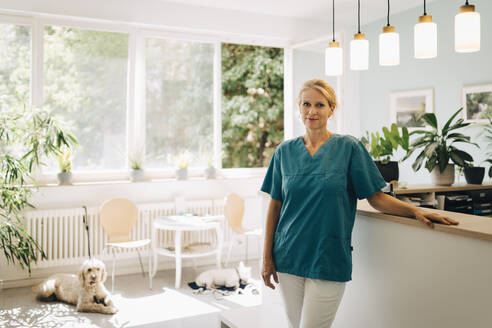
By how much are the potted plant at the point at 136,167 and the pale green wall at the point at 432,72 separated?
2.97 m

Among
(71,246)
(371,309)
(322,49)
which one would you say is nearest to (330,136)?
(371,309)

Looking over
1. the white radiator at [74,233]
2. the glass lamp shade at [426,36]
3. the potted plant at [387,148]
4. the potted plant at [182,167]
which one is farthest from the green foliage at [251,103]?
the glass lamp shade at [426,36]

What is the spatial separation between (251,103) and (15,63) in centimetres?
288

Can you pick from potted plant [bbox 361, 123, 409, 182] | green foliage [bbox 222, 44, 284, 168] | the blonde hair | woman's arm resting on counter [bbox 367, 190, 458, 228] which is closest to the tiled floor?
potted plant [bbox 361, 123, 409, 182]

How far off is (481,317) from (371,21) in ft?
16.0

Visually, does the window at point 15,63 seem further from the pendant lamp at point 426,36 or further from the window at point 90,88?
the pendant lamp at point 426,36

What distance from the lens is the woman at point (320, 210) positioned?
67.3 inches

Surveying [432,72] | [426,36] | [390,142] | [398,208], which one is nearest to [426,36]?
[426,36]

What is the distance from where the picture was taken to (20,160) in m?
3.79

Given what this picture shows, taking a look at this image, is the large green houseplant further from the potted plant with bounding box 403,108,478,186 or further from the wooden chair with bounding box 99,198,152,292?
the potted plant with bounding box 403,108,478,186

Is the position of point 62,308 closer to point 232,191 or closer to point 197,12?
point 232,191

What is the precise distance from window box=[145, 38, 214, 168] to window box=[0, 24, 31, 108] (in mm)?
1194

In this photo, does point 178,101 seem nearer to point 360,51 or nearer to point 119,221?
point 119,221

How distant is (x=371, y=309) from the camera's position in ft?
6.60
